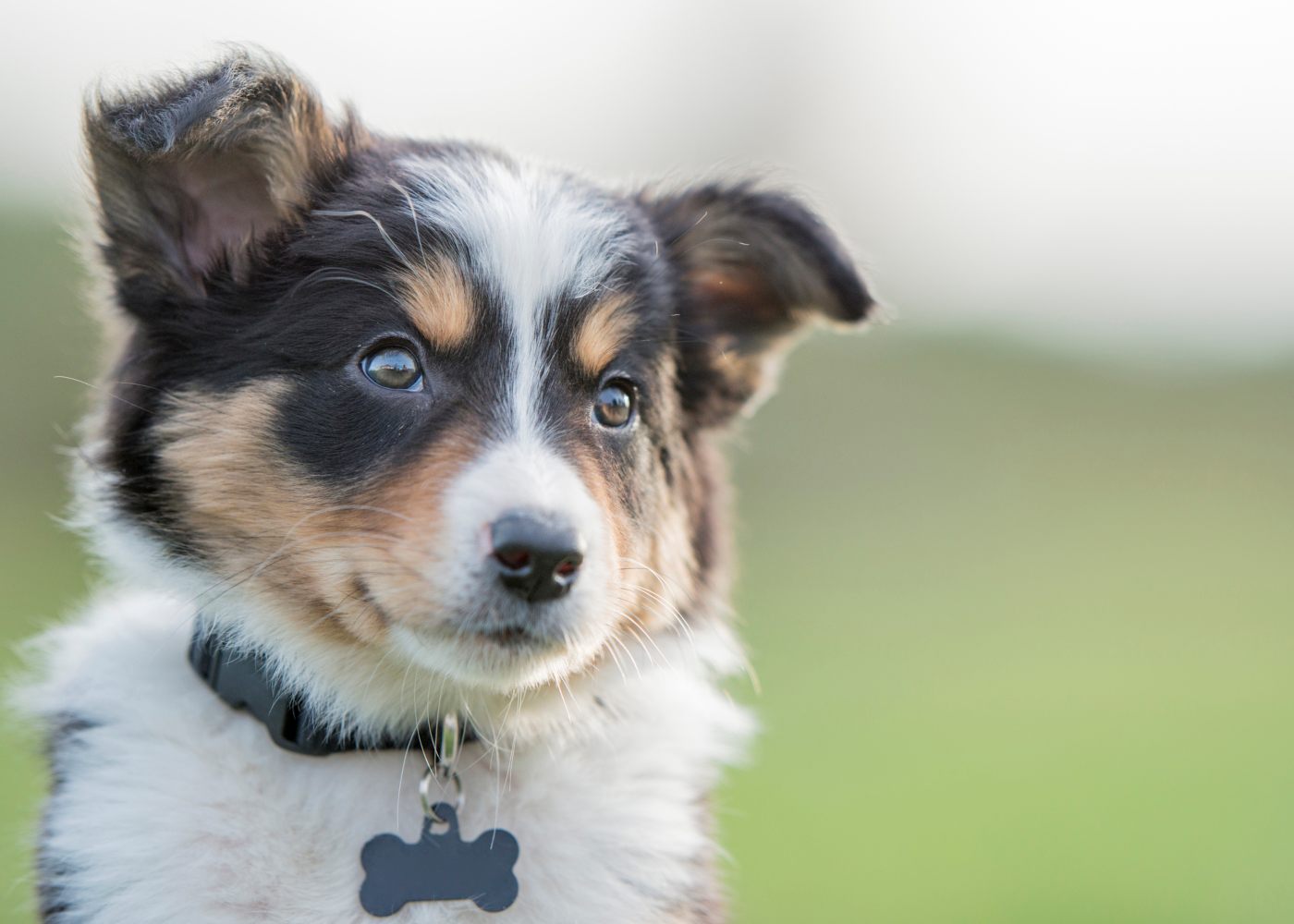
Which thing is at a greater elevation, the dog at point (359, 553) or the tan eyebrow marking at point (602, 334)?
the tan eyebrow marking at point (602, 334)

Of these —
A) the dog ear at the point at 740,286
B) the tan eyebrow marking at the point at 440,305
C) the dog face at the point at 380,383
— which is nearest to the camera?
the dog face at the point at 380,383

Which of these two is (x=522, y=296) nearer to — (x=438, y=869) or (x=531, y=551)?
(x=531, y=551)

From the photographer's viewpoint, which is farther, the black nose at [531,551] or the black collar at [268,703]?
the black collar at [268,703]

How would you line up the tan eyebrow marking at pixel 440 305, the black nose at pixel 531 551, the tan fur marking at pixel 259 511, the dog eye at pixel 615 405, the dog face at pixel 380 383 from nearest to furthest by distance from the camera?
the black nose at pixel 531 551 → the dog face at pixel 380 383 → the tan fur marking at pixel 259 511 → the tan eyebrow marking at pixel 440 305 → the dog eye at pixel 615 405

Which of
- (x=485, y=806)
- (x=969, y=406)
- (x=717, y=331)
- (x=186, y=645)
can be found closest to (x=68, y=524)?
(x=186, y=645)

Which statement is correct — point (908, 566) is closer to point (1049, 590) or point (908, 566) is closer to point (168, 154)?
point (1049, 590)

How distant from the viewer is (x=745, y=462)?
14508 mm

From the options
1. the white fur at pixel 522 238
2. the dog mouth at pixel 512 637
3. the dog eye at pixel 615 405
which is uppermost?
the white fur at pixel 522 238

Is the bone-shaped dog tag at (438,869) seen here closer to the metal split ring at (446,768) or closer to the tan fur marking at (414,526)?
the metal split ring at (446,768)

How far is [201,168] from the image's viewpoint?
3.10m

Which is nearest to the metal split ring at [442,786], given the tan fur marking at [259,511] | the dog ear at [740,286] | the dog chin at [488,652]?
the dog chin at [488,652]

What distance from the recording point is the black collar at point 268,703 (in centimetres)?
289

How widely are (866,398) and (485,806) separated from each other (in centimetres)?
1255

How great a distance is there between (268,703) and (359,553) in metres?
0.46
